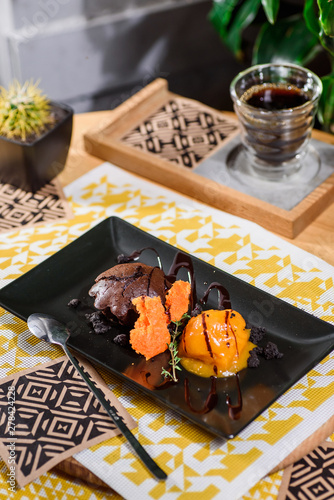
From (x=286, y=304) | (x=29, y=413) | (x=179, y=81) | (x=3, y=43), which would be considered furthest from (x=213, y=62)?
(x=29, y=413)

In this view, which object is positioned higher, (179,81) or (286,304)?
(286,304)

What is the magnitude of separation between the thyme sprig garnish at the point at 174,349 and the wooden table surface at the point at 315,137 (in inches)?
17.1

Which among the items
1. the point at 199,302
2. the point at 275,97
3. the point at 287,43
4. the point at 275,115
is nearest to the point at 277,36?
the point at 287,43

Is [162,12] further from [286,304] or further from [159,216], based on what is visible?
[286,304]

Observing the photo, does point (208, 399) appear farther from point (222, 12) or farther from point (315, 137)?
point (222, 12)

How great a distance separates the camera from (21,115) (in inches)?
61.5

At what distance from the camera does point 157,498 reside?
0.96 m

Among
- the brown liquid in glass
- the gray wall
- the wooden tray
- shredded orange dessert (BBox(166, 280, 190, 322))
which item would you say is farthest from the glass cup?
the gray wall

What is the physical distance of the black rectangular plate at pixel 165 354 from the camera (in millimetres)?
1060

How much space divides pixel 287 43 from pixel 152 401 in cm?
142

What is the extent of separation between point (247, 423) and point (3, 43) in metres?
1.98

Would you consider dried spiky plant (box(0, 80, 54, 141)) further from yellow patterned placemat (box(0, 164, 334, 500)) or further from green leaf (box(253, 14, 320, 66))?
green leaf (box(253, 14, 320, 66))

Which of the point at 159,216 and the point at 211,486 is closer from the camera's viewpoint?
the point at 211,486

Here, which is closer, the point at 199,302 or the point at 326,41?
the point at 199,302
